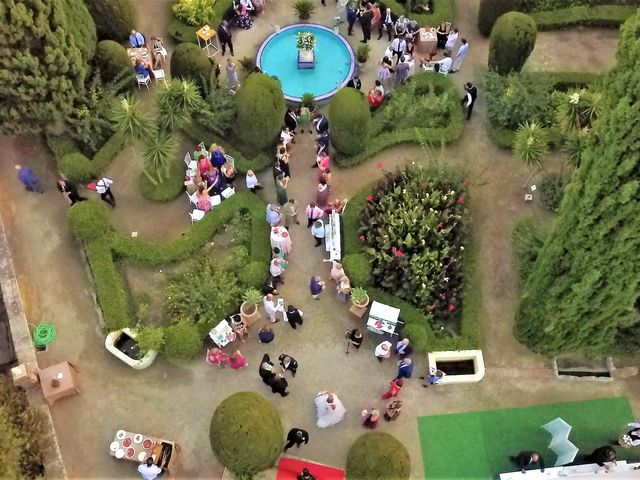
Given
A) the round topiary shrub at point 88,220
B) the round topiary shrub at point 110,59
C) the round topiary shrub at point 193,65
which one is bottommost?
the round topiary shrub at point 88,220

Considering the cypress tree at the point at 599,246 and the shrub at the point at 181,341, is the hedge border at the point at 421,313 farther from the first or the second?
the shrub at the point at 181,341

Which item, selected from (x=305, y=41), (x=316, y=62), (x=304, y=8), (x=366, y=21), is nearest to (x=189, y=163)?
(x=305, y=41)

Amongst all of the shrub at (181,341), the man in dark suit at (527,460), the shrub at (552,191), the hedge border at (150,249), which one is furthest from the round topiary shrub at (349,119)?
the man in dark suit at (527,460)

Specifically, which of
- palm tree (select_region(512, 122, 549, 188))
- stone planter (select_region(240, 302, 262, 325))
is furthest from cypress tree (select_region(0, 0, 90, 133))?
palm tree (select_region(512, 122, 549, 188))

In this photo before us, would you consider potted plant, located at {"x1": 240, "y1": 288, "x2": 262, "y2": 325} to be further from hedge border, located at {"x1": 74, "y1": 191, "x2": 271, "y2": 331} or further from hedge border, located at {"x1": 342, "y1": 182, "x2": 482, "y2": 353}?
hedge border, located at {"x1": 342, "y1": 182, "x2": 482, "y2": 353}

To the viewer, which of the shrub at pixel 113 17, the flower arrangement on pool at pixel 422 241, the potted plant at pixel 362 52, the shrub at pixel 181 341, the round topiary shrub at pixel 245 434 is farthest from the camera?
the potted plant at pixel 362 52
